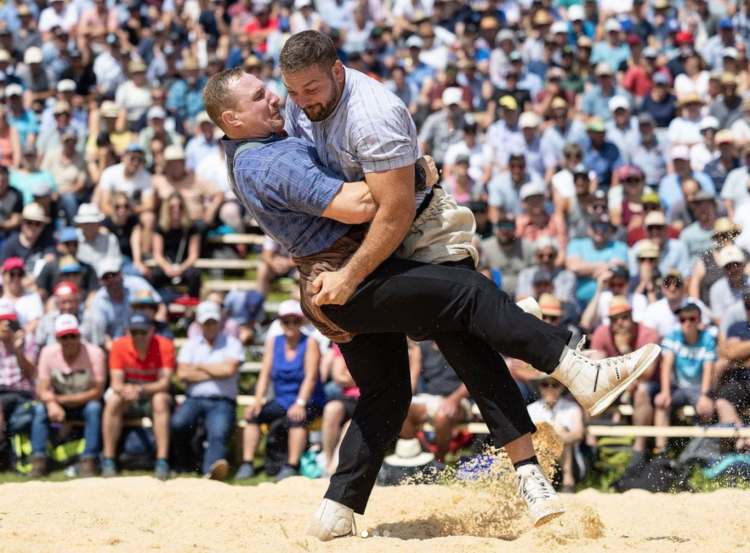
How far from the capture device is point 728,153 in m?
10.6

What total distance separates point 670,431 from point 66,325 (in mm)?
4678

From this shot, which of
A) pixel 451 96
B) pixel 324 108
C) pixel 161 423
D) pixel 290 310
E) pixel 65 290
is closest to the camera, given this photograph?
pixel 324 108

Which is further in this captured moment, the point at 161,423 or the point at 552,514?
the point at 161,423

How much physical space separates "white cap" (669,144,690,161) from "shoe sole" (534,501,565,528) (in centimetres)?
Answer: 653

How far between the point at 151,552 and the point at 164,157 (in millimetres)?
7604

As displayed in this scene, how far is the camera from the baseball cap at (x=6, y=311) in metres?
8.72

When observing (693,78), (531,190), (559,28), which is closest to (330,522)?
(531,190)

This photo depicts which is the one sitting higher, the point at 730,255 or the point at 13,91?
the point at 13,91

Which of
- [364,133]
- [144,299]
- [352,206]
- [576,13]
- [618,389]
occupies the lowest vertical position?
[144,299]

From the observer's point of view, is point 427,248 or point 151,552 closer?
point 151,552

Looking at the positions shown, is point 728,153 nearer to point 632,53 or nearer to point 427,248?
point 632,53

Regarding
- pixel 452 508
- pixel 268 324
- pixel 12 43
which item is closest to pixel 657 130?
pixel 268 324

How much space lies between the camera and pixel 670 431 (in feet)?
24.5

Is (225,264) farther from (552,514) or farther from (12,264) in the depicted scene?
(552,514)
